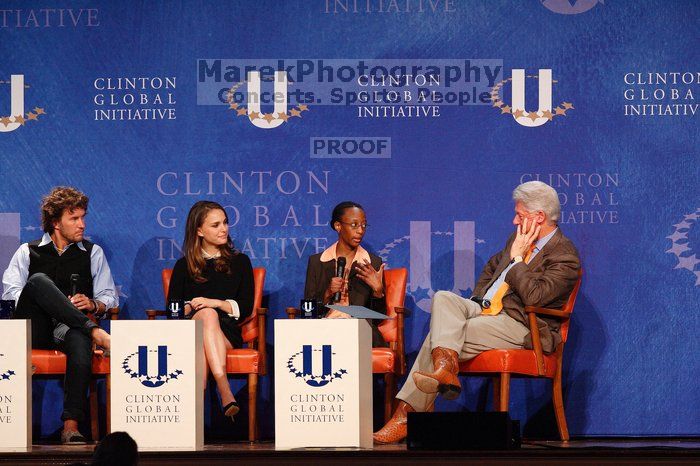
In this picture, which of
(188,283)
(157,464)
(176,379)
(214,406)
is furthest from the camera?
(214,406)

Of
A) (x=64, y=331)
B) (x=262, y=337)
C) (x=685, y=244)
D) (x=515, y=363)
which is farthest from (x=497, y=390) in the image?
(x=64, y=331)

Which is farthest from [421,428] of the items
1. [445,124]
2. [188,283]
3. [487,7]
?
[487,7]

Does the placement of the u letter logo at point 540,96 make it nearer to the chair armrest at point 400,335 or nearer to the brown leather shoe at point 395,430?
the chair armrest at point 400,335

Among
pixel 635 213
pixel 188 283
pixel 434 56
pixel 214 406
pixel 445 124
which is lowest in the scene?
pixel 214 406

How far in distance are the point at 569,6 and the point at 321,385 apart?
303 centimetres

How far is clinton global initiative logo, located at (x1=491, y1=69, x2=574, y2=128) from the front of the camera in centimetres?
657

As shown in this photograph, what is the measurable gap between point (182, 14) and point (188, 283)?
1731 millimetres

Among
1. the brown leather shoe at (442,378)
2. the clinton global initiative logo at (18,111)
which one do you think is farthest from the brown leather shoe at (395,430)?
the clinton global initiative logo at (18,111)

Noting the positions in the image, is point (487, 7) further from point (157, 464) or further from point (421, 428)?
point (157, 464)

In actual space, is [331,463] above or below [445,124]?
below

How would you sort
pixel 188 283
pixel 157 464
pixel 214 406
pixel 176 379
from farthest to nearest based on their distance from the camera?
pixel 214 406
pixel 188 283
pixel 176 379
pixel 157 464

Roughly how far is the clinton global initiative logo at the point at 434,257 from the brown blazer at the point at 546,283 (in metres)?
0.75

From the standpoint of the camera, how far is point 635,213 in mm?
6535

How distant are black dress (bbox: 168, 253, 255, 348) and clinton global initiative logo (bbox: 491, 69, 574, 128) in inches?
73.1
